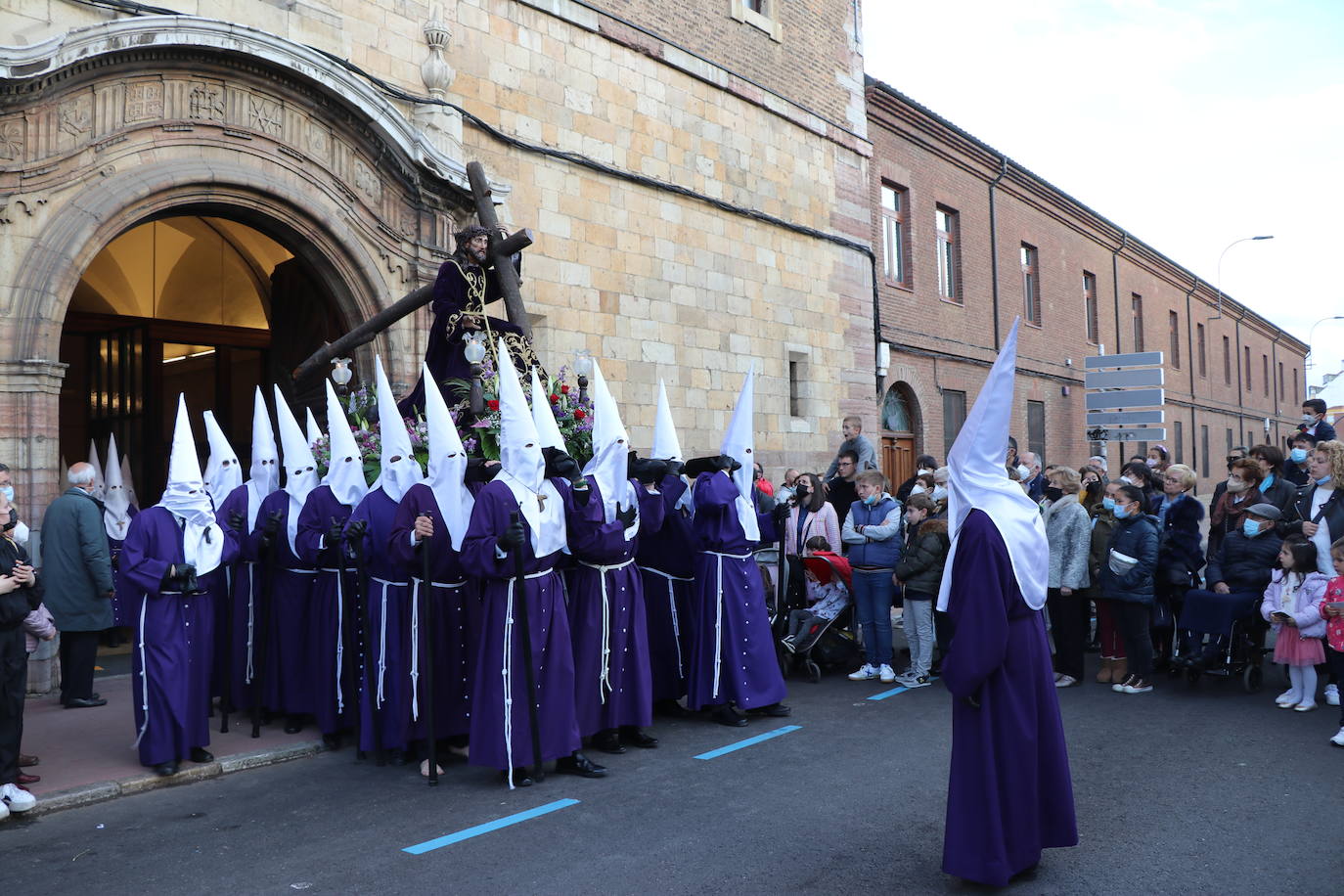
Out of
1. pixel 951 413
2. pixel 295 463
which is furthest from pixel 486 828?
pixel 951 413

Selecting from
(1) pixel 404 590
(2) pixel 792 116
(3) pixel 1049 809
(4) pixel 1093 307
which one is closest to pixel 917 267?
(2) pixel 792 116

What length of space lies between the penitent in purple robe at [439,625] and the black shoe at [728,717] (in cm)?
186

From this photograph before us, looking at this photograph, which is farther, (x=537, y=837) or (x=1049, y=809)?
(x=537, y=837)

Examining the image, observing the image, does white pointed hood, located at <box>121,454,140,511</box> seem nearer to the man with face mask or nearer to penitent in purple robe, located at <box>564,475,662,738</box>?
the man with face mask

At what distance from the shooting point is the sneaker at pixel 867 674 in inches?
370

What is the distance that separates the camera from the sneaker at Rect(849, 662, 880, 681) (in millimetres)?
9406

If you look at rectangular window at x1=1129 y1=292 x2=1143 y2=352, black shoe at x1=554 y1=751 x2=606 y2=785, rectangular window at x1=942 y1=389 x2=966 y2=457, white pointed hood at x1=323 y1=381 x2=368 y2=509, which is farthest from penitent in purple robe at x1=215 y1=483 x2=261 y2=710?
rectangular window at x1=1129 y1=292 x2=1143 y2=352

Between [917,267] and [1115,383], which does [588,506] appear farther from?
[917,267]

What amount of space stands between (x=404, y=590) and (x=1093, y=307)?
25.3 metres

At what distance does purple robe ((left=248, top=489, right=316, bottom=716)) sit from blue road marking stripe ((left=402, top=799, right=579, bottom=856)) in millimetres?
2568

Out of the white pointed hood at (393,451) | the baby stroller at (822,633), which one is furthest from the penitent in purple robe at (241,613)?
the baby stroller at (822,633)

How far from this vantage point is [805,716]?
7.96 m

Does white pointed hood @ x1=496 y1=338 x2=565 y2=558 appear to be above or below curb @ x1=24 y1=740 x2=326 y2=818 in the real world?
above

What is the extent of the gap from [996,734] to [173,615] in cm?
473
